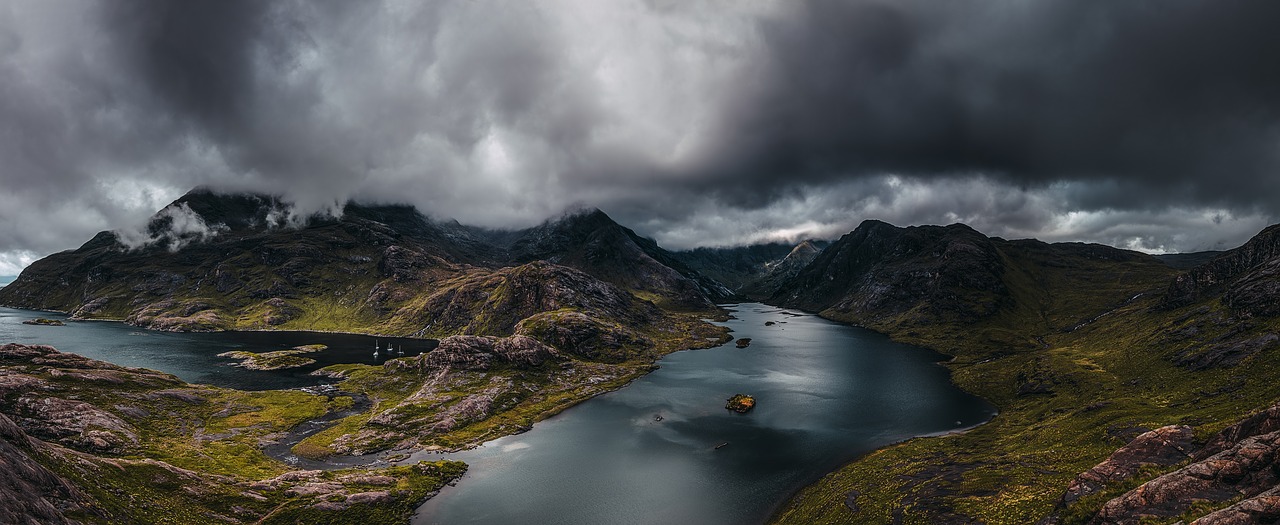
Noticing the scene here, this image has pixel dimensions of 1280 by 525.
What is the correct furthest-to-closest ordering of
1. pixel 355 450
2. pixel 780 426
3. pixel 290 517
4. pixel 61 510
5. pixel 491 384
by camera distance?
pixel 491 384 < pixel 780 426 < pixel 355 450 < pixel 290 517 < pixel 61 510

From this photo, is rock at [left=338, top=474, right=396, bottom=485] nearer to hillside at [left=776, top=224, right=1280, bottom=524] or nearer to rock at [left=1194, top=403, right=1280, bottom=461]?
hillside at [left=776, top=224, right=1280, bottom=524]

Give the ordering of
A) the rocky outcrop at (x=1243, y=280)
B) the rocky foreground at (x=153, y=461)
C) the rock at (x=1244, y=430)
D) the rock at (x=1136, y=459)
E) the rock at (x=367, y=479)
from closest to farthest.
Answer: the rock at (x=1244, y=430) < the rock at (x=1136, y=459) < the rocky foreground at (x=153, y=461) < the rock at (x=367, y=479) < the rocky outcrop at (x=1243, y=280)

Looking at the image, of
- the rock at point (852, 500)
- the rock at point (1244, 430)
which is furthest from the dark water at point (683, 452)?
the rock at point (1244, 430)

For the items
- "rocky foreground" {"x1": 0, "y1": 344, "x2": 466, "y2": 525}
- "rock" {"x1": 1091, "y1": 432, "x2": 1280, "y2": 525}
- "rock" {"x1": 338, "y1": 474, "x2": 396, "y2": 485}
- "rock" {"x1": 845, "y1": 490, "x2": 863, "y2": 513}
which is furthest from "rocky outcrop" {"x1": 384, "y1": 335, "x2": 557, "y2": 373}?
"rock" {"x1": 1091, "y1": 432, "x2": 1280, "y2": 525}

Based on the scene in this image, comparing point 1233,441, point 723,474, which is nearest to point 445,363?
point 723,474

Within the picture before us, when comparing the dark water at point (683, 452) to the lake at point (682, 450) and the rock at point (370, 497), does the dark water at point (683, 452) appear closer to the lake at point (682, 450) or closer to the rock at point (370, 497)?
the lake at point (682, 450)

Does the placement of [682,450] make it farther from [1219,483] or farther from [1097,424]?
[1219,483]

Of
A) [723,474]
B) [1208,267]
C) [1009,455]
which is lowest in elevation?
[723,474]

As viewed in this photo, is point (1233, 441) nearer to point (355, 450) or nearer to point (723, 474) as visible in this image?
point (723, 474)
